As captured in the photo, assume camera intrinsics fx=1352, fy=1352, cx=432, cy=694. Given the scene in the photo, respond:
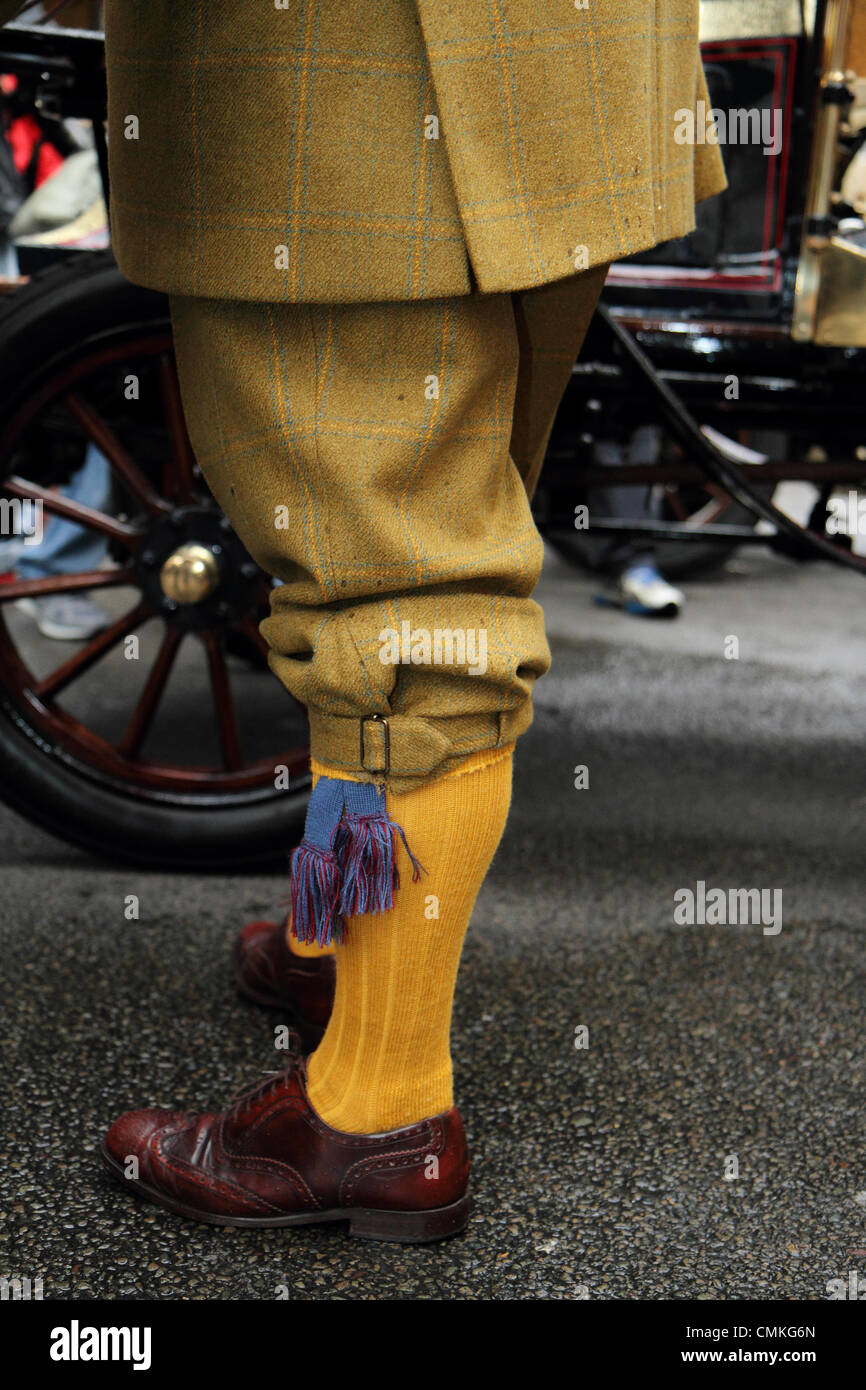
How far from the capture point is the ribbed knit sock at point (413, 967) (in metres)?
0.94

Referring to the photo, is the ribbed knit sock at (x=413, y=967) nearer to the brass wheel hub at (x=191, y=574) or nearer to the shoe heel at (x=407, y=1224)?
the shoe heel at (x=407, y=1224)

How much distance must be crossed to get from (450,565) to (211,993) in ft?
2.36

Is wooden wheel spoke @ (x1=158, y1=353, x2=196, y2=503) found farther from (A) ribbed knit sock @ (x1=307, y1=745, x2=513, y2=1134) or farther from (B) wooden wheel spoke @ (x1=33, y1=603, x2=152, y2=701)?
(A) ribbed knit sock @ (x1=307, y1=745, x2=513, y2=1134)

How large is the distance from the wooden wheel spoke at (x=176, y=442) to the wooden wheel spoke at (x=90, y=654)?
15 cm

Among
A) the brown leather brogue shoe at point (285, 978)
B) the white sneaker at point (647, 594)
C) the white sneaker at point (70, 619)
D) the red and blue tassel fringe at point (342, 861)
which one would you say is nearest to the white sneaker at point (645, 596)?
the white sneaker at point (647, 594)

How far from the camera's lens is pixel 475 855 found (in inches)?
38.3

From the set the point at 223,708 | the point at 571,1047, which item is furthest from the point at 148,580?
the point at 571,1047

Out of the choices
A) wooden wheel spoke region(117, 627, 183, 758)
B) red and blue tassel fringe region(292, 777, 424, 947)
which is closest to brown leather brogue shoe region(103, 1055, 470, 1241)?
red and blue tassel fringe region(292, 777, 424, 947)

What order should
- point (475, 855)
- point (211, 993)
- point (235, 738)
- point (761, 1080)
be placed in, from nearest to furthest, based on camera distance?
point (475, 855)
point (761, 1080)
point (211, 993)
point (235, 738)

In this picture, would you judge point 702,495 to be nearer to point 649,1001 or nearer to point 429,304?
point 649,1001

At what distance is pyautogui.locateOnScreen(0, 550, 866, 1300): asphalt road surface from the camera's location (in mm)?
1021
